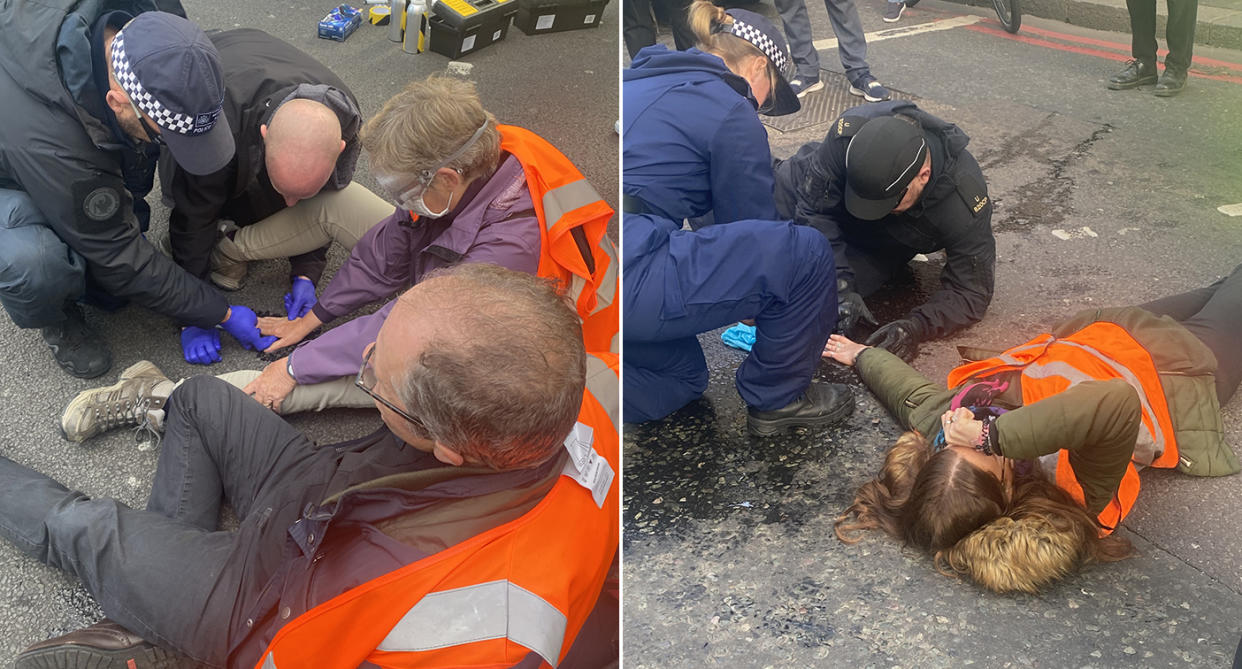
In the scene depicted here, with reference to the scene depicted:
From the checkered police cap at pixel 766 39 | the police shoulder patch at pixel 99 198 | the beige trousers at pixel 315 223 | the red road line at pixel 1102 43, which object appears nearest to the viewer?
the red road line at pixel 1102 43

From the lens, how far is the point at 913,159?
49.6 inches

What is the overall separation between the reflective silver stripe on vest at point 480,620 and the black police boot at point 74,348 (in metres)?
1.82

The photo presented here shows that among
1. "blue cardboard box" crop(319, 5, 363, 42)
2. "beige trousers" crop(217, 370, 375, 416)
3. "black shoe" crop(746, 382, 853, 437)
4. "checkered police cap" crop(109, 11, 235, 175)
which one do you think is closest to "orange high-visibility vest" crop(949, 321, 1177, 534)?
"black shoe" crop(746, 382, 853, 437)

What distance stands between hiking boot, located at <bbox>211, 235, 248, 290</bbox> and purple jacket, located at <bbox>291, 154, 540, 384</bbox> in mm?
507

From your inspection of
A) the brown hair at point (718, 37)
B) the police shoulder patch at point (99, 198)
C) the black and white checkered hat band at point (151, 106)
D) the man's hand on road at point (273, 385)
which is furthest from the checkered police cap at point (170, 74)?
the brown hair at point (718, 37)

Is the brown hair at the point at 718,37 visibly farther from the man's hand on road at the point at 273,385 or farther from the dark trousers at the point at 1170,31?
the man's hand on road at the point at 273,385

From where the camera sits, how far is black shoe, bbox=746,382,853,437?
128 cm

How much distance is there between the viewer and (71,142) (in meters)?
2.21

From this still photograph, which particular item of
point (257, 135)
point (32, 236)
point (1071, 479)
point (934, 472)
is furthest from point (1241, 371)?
point (32, 236)

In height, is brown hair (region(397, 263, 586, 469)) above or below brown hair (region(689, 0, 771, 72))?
below

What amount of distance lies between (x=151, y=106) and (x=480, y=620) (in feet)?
5.06

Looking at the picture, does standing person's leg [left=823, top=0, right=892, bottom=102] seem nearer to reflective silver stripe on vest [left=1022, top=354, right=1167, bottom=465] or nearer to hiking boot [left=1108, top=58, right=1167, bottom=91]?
hiking boot [left=1108, top=58, right=1167, bottom=91]

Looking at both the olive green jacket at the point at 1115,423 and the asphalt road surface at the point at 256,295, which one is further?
the asphalt road surface at the point at 256,295

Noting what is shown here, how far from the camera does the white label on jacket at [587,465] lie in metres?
Answer: 1.30
